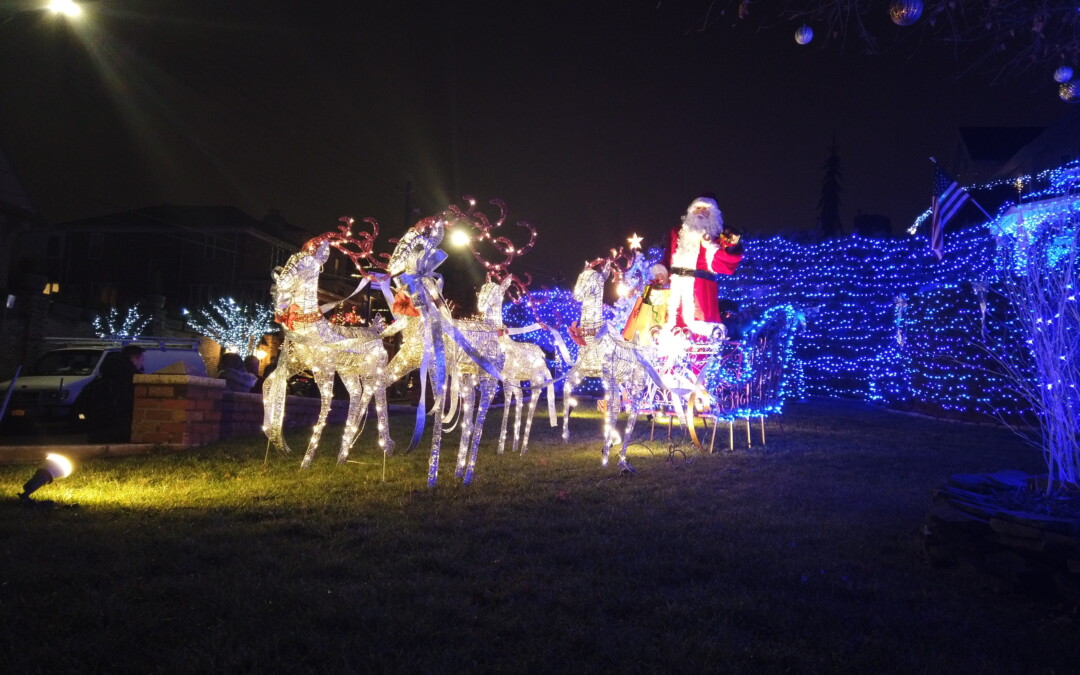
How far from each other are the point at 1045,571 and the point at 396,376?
5.92m

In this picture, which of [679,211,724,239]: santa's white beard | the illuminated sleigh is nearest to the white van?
the illuminated sleigh

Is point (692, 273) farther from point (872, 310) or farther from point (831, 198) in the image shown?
point (831, 198)

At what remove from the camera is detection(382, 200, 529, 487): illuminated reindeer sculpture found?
6.56 metres

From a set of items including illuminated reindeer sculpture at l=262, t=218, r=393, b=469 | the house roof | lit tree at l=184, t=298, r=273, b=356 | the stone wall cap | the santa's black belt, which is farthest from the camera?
lit tree at l=184, t=298, r=273, b=356

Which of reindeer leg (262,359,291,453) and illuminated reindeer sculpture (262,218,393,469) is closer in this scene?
illuminated reindeer sculpture (262,218,393,469)

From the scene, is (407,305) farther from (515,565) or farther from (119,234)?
(119,234)

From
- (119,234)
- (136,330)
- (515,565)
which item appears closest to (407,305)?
(515,565)

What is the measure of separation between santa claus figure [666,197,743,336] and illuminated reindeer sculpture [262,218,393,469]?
3.98m

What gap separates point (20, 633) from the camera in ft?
10.0

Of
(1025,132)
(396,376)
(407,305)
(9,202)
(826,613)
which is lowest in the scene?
(826,613)

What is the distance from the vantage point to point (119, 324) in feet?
81.5

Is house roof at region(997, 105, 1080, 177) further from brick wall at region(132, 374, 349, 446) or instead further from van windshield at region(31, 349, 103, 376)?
van windshield at region(31, 349, 103, 376)

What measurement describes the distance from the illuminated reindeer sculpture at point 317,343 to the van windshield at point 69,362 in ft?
29.1

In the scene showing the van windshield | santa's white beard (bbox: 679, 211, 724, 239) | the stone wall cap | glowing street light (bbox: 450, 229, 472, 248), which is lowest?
the stone wall cap
